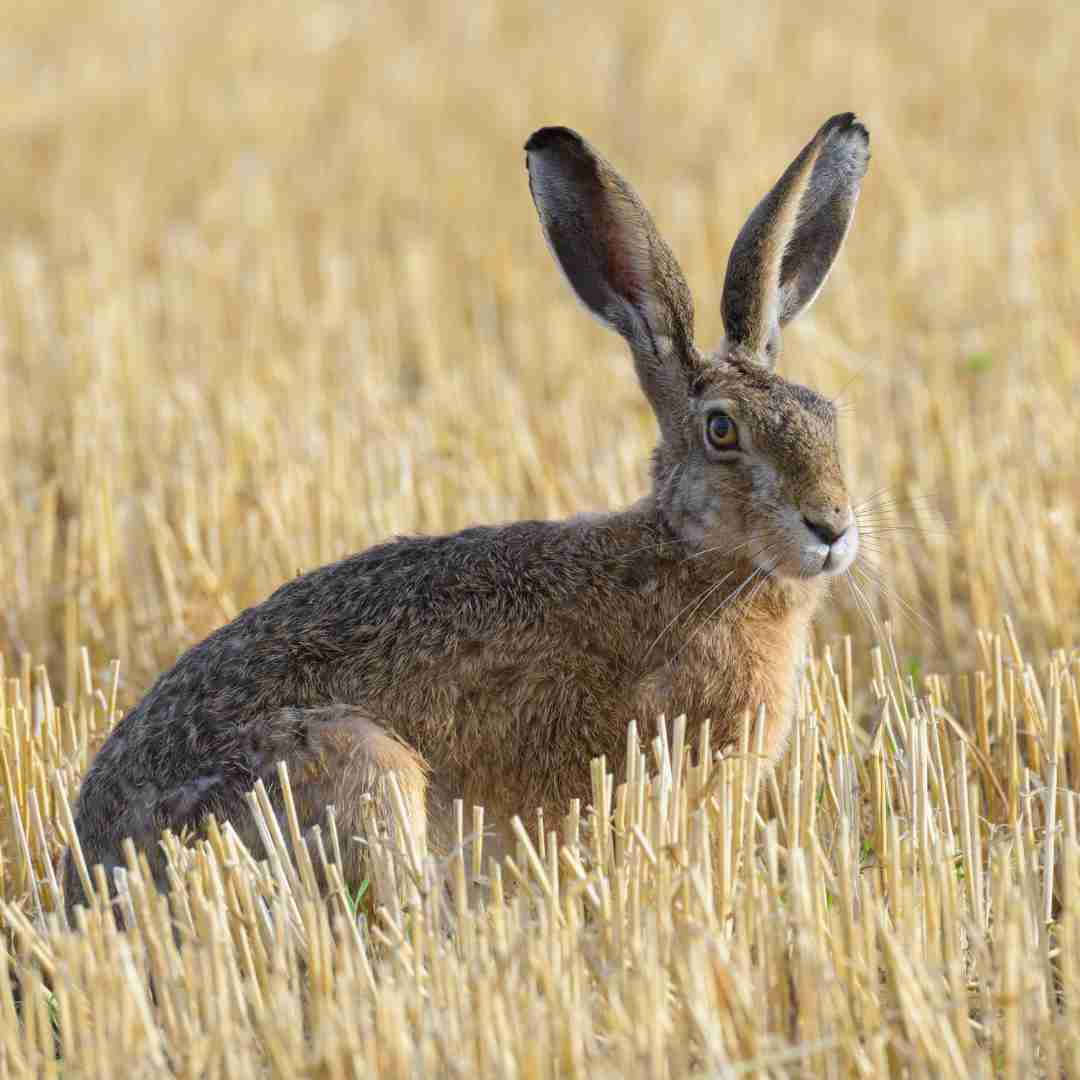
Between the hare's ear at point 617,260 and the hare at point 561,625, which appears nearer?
the hare at point 561,625

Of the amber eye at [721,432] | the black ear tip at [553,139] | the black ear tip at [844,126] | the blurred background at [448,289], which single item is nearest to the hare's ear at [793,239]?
the black ear tip at [844,126]

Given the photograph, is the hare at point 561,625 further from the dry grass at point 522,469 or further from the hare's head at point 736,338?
the dry grass at point 522,469

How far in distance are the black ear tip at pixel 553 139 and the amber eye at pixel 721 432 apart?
2.22 feet

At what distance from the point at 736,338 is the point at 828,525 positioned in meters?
0.68

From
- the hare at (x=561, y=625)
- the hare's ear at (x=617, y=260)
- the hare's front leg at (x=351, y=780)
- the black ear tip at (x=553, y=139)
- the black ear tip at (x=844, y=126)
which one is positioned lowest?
the hare's front leg at (x=351, y=780)

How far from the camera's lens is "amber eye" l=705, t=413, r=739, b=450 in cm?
380

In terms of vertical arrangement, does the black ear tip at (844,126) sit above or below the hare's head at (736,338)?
above

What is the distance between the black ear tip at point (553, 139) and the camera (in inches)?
153

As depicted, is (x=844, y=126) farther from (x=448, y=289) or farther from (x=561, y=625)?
(x=448, y=289)

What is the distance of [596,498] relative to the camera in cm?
573

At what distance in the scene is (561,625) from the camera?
3.80 m

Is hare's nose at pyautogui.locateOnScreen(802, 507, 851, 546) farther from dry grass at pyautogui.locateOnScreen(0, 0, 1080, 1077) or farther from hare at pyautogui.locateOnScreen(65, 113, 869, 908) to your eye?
dry grass at pyautogui.locateOnScreen(0, 0, 1080, 1077)

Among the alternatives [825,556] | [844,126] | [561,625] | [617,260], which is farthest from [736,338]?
Result: [561,625]

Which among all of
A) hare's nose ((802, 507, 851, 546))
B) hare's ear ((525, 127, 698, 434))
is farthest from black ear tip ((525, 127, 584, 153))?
hare's nose ((802, 507, 851, 546))
